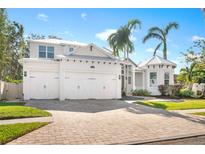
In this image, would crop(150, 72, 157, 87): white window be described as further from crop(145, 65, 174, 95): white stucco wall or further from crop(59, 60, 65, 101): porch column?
crop(59, 60, 65, 101): porch column

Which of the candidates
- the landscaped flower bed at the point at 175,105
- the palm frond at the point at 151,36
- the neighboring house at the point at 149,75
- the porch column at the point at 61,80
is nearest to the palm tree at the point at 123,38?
the neighboring house at the point at 149,75

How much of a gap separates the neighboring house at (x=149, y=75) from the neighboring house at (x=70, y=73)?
447 centimetres

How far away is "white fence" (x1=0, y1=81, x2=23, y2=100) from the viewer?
17005 millimetres

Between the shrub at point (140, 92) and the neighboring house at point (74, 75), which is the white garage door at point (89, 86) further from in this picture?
the shrub at point (140, 92)

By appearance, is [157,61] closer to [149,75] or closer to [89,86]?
[149,75]

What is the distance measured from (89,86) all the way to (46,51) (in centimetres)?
503

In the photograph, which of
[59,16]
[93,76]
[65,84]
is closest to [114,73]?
[93,76]

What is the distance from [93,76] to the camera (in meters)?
17.1

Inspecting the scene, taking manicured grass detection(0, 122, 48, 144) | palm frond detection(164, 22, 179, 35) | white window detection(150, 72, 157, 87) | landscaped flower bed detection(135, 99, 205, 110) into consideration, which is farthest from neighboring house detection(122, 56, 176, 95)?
manicured grass detection(0, 122, 48, 144)

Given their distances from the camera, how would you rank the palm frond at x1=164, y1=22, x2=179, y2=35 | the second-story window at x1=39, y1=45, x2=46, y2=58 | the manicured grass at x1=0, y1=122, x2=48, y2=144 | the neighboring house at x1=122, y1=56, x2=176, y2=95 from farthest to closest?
the palm frond at x1=164, y1=22, x2=179, y2=35, the neighboring house at x1=122, y1=56, x2=176, y2=95, the second-story window at x1=39, y1=45, x2=46, y2=58, the manicured grass at x1=0, y1=122, x2=48, y2=144

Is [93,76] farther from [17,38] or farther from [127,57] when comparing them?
[17,38]

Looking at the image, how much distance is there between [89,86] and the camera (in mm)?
16922

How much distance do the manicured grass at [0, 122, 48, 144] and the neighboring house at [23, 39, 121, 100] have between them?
8.69 metres
